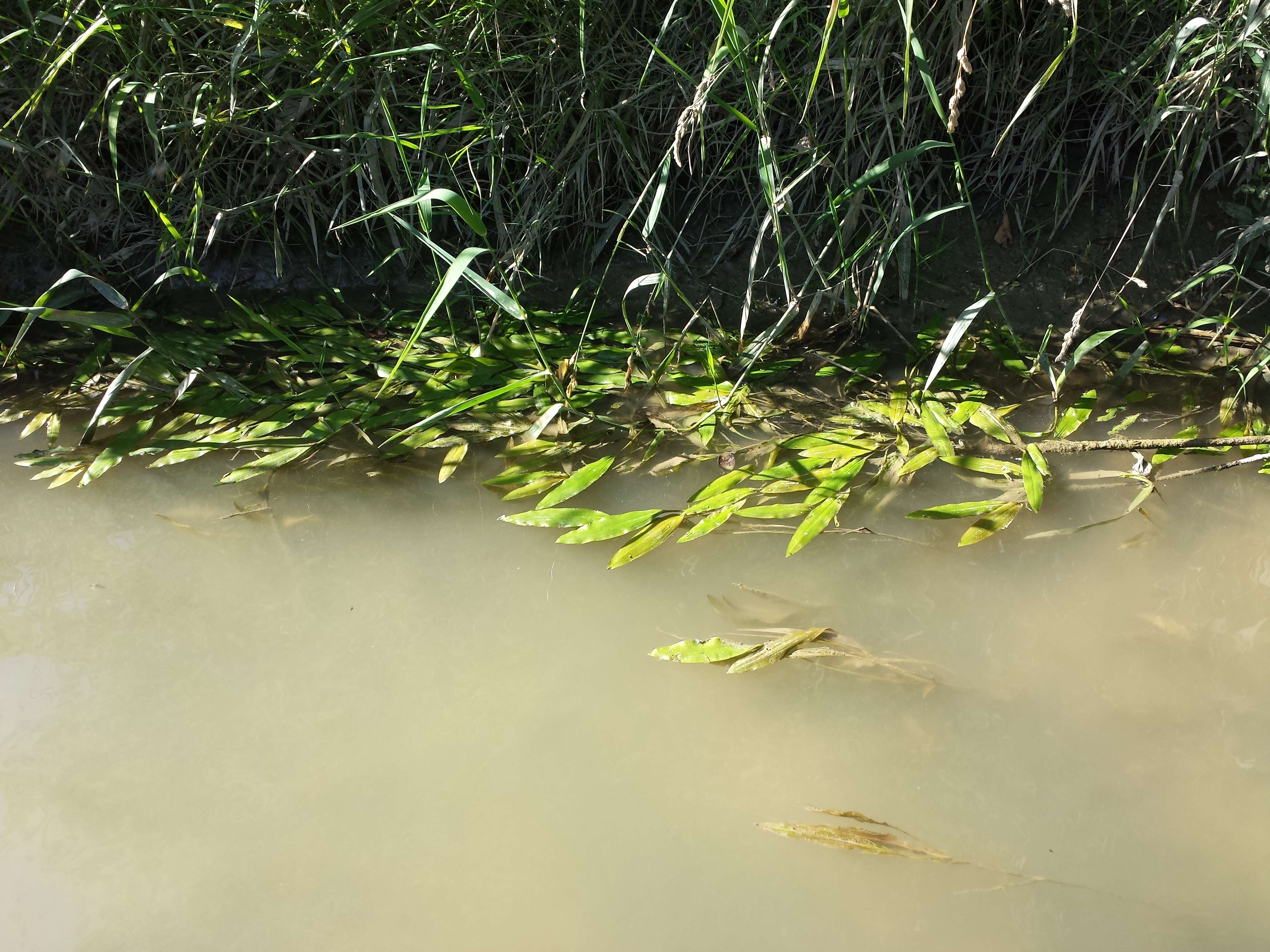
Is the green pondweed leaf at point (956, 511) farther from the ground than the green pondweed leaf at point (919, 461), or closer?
closer

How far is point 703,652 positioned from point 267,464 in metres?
0.96

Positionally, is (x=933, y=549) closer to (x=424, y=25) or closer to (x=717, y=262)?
(x=717, y=262)

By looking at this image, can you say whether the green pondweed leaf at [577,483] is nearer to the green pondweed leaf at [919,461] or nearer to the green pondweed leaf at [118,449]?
the green pondweed leaf at [919,461]

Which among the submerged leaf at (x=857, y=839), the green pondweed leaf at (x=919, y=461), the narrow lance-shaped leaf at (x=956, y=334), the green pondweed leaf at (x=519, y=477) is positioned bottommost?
the submerged leaf at (x=857, y=839)

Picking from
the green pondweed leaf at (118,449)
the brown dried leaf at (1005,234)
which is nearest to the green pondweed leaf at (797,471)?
the brown dried leaf at (1005,234)

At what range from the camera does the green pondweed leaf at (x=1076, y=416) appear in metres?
1.69

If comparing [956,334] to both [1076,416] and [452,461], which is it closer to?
[1076,416]

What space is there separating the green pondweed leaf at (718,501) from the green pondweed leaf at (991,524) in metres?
0.38

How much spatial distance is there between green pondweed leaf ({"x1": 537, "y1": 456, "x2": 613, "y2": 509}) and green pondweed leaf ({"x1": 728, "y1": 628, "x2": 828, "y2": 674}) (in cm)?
46

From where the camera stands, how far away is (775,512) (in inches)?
61.6

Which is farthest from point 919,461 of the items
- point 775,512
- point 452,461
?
point 452,461

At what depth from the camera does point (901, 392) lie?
1797mm

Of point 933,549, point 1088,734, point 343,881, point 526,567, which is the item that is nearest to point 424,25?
point 526,567

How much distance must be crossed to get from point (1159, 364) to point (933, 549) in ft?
2.45
